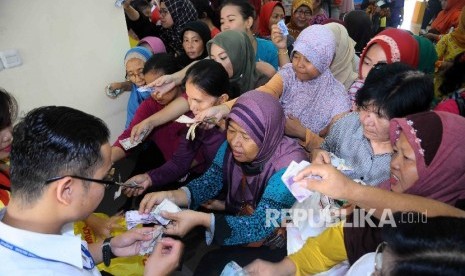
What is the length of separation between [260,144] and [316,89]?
87cm

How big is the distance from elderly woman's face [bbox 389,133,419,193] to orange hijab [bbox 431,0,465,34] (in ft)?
13.4

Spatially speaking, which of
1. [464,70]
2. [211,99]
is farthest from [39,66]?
[464,70]

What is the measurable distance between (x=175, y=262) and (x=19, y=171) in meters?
0.67

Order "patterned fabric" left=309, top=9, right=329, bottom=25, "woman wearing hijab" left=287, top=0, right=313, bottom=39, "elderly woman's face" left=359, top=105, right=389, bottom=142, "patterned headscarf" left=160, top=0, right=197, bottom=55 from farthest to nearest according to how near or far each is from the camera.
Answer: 1. "woman wearing hijab" left=287, top=0, right=313, bottom=39
2. "patterned fabric" left=309, top=9, right=329, bottom=25
3. "patterned headscarf" left=160, top=0, right=197, bottom=55
4. "elderly woman's face" left=359, top=105, right=389, bottom=142

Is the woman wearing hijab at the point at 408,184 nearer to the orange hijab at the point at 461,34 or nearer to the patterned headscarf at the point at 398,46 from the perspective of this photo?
the patterned headscarf at the point at 398,46

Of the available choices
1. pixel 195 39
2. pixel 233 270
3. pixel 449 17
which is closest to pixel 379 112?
pixel 233 270

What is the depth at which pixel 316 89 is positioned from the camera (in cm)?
246

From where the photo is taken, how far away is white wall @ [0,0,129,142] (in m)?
2.77

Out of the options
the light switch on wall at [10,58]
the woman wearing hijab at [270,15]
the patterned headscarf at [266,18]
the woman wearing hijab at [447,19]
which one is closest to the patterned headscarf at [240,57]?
the light switch on wall at [10,58]

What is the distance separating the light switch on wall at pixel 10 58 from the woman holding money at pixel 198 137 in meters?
1.44

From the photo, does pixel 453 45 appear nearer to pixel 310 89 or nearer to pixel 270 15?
pixel 270 15

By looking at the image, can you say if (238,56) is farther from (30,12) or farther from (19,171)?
(19,171)

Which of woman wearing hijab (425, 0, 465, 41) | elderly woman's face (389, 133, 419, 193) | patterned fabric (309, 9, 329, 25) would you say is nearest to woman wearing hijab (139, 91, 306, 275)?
elderly woman's face (389, 133, 419, 193)

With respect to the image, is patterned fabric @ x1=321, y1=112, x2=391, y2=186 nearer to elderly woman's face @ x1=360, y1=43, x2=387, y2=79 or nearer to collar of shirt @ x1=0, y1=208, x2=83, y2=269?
elderly woman's face @ x1=360, y1=43, x2=387, y2=79
